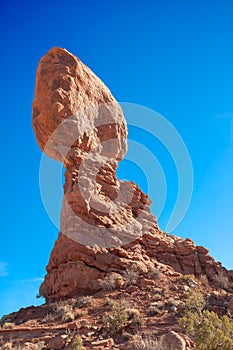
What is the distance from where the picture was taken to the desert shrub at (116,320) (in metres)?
13.2

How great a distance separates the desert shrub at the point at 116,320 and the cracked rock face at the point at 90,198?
12.9ft

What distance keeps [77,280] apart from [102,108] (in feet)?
40.0

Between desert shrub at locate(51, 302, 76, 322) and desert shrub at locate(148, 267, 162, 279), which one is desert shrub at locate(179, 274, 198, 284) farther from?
desert shrub at locate(51, 302, 76, 322)

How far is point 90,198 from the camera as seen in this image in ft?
68.3

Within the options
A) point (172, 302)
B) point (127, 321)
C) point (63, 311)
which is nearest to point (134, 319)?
point (127, 321)

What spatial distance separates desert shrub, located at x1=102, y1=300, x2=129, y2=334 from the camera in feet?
43.4

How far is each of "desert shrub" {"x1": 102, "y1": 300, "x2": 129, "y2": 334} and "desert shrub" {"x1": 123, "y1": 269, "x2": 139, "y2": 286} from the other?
3437mm

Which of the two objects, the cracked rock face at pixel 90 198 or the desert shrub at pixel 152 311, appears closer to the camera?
the desert shrub at pixel 152 311

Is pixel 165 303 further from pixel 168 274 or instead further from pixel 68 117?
pixel 68 117

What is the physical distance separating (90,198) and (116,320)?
8.54 m

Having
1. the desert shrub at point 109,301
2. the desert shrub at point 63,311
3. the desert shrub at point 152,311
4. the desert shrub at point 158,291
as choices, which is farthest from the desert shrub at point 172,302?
the desert shrub at point 63,311

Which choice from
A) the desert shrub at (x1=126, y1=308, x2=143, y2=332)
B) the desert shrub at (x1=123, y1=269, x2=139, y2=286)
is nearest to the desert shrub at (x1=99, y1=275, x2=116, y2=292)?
the desert shrub at (x1=123, y1=269, x2=139, y2=286)

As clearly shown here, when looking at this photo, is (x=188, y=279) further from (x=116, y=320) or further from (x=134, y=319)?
(x=116, y=320)

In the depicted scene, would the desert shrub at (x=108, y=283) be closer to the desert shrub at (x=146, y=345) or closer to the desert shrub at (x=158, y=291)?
the desert shrub at (x=158, y=291)
